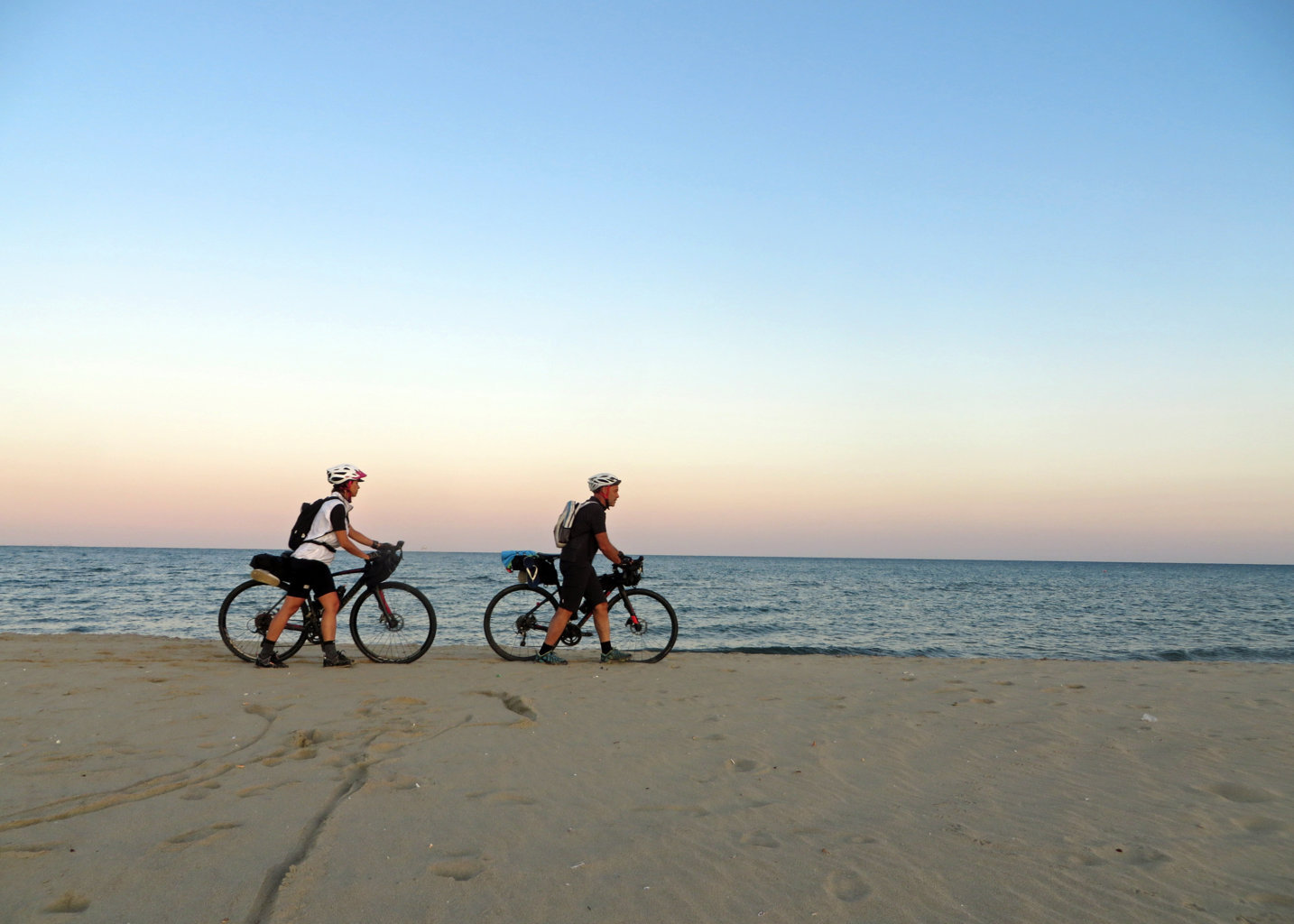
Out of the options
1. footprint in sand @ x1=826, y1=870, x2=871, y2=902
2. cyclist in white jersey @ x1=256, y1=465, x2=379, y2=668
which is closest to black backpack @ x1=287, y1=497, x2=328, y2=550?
cyclist in white jersey @ x1=256, y1=465, x2=379, y2=668

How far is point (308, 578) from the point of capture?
792 centimetres

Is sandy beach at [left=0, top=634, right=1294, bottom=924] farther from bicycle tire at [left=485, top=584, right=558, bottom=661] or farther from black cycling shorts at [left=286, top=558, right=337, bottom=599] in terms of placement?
bicycle tire at [left=485, top=584, right=558, bottom=661]

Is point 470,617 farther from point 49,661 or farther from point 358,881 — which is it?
point 358,881

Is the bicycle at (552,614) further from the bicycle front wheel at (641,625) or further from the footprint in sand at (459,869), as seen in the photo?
the footprint in sand at (459,869)

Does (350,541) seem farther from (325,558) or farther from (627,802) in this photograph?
(627,802)

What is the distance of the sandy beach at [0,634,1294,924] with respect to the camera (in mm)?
2832

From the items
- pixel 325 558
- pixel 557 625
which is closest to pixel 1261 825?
pixel 557 625

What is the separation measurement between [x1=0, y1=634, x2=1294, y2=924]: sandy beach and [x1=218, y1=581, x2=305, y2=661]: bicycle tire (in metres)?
1.13

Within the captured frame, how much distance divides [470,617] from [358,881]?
1586 centimetres

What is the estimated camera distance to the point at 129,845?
10.5 ft

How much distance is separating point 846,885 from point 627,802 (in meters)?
1.35

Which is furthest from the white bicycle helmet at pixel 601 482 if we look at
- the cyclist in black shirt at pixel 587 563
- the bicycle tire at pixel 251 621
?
the bicycle tire at pixel 251 621

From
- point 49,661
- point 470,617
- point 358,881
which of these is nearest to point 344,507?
point 49,661

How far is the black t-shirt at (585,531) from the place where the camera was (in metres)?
8.44
